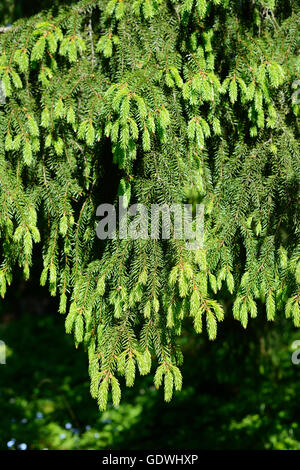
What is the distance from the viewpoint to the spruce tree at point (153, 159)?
207 centimetres

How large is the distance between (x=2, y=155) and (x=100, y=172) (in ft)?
1.58

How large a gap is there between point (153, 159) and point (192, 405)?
146 inches

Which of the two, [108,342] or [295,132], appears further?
[295,132]

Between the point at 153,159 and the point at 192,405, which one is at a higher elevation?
the point at 153,159

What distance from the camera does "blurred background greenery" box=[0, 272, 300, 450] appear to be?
14.0 ft

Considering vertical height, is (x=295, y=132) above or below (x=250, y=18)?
below

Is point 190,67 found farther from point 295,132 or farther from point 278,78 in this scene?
point 295,132

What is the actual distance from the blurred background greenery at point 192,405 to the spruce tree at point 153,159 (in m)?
2.17

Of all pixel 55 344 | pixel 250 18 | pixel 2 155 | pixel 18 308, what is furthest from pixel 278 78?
pixel 18 308

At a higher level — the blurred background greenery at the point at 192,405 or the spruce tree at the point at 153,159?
the spruce tree at the point at 153,159

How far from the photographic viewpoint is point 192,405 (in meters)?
5.06

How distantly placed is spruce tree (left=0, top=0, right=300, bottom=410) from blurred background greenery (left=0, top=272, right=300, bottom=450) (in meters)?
2.17

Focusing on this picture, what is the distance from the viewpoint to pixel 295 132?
234 centimetres

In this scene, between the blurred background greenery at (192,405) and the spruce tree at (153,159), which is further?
the blurred background greenery at (192,405)
